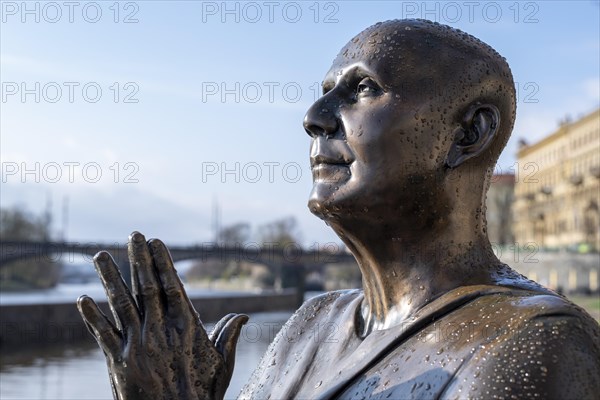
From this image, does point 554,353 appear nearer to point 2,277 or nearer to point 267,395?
point 267,395

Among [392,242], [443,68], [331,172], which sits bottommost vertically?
[392,242]

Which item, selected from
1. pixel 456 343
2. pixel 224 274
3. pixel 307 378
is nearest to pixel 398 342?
pixel 456 343

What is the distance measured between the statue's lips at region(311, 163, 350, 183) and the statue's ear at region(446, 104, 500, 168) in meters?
0.25

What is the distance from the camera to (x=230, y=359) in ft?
7.66

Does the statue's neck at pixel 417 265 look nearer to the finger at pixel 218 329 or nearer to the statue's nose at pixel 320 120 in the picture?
the statue's nose at pixel 320 120

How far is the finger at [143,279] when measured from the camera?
2244mm

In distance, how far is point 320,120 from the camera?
2367 mm

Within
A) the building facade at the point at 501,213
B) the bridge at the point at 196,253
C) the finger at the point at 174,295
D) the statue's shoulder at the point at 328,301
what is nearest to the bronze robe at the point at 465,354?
the statue's shoulder at the point at 328,301

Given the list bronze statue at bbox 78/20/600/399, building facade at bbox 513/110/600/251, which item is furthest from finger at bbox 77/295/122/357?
building facade at bbox 513/110/600/251

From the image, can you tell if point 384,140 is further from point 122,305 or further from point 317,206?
point 122,305

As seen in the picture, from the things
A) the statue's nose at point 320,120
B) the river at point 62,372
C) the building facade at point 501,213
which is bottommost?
the river at point 62,372

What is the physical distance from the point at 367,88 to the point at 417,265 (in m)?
0.45


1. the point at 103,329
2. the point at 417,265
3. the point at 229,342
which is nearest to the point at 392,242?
the point at 417,265

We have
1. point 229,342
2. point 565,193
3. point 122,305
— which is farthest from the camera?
point 565,193
